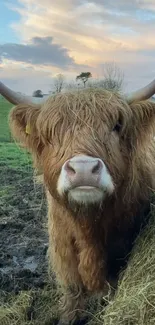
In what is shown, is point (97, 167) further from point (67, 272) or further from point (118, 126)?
point (67, 272)

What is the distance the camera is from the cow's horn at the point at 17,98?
16.3 feet

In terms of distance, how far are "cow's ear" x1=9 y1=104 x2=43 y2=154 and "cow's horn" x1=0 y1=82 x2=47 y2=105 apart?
91 mm

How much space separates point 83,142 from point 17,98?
0.97 metres

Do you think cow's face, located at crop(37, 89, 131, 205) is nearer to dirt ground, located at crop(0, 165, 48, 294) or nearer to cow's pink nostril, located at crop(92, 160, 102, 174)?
cow's pink nostril, located at crop(92, 160, 102, 174)

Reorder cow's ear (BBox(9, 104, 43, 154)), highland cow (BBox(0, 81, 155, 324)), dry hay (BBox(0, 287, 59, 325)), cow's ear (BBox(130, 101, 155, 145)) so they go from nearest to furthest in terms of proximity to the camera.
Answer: highland cow (BBox(0, 81, 155, 324))
cow's ear (BBox(130, 101, 155, 145))
cow's ear (BBox(9, 104, 43, 154))
dry hay (BBox(0, 287, 59, 325))

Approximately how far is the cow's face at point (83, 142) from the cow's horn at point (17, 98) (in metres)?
0.11

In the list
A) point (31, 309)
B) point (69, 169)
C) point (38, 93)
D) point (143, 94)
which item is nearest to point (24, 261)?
point (31, 309)

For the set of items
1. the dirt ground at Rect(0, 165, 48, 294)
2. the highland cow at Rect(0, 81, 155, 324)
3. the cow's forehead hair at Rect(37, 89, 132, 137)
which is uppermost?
the cow's forehead hair at Rect(37, 89, 132, 137)

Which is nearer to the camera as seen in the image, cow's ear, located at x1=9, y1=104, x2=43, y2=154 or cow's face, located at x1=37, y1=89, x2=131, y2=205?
cow's face, located at x1=37, y1=89, x2=131, y2=205

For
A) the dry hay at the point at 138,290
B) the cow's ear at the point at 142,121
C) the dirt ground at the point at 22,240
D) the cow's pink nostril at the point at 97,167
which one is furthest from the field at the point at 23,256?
the cow's pink nostril at the point at 97,167

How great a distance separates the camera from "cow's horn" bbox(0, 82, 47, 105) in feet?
16.3

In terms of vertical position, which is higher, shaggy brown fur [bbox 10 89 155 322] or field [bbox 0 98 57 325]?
shaggy brown fur [bbox 10 89 155 322]

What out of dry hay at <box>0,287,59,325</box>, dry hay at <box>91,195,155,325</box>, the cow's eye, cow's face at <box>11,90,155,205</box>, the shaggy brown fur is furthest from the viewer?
dry hay at <box>0,287,59,325</box>

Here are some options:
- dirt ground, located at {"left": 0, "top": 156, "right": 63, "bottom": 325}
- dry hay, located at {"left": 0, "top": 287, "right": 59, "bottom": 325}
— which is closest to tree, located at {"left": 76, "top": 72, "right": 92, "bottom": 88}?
dirt ground, located at {"left": 0, "top": 156, "right": 63, "bottom": 325}
